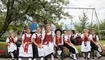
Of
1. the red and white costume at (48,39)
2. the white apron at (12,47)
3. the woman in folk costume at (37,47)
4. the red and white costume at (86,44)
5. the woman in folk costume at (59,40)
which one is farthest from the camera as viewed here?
the red and white costume at (86,44)

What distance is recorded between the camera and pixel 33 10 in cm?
1335

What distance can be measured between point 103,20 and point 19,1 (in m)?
45.8

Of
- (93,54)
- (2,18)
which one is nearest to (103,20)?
(2,18)

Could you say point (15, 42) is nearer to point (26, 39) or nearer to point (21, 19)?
point (26, 39)

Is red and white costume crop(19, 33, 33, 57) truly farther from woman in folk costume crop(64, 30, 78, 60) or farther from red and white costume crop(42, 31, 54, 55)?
woman in folk costume crop(64, 30, 78, 60)

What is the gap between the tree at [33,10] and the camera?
12.7 metres

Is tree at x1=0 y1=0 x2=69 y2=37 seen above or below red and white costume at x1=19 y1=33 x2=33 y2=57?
above

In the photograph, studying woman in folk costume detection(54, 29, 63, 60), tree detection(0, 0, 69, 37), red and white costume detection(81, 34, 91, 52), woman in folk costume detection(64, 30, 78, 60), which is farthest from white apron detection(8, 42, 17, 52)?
tree detection(0, 0, 69, 37)

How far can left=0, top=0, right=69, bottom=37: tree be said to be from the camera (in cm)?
1272

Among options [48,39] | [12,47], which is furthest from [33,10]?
[48,39]

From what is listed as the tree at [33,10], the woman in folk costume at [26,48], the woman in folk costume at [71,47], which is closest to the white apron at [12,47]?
the woman in folk costume at [26,48]

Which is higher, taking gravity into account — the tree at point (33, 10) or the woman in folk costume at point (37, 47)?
the tree at point (33, 10)

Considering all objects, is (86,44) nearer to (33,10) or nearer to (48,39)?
(48,39)

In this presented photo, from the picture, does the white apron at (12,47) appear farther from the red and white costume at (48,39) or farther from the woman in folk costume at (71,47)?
the woman in folk costume at (71,47)
